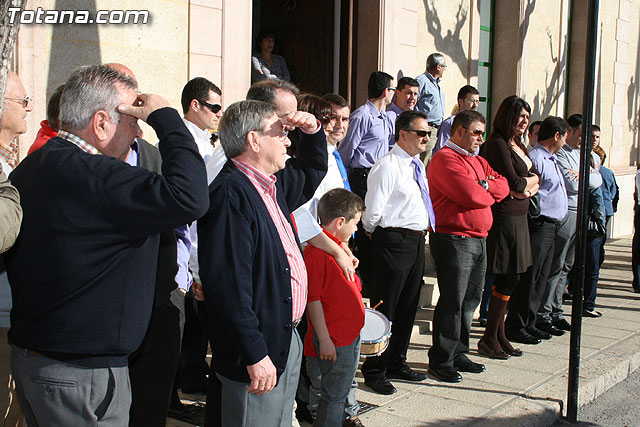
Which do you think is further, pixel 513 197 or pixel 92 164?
pixel 513 197

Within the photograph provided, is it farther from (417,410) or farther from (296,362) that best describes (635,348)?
(296,362)

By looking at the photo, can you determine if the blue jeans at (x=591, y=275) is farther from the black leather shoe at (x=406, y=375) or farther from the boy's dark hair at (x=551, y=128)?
the black leather shoe at (x=406, y=375)

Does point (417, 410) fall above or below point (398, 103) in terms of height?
below

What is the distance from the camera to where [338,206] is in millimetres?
4043

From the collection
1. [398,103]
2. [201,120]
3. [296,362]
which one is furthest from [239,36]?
[296,362]

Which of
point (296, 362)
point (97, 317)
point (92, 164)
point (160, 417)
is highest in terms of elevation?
point (92, 164)

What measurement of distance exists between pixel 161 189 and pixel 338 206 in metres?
1.80

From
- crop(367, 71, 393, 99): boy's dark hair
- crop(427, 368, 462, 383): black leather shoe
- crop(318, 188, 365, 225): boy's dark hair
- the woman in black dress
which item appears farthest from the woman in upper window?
crop(318, 188, 365, 225): boy's dark hair

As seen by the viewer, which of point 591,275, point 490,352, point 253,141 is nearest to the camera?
point 253,141

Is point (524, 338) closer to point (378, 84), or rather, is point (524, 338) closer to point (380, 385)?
point (380, 385)

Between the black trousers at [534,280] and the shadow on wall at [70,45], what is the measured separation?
4.20 m

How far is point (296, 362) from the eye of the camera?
306 centimetres

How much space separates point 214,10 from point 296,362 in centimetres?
472

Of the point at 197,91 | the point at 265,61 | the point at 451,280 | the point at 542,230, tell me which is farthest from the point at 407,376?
the point at 265,61
